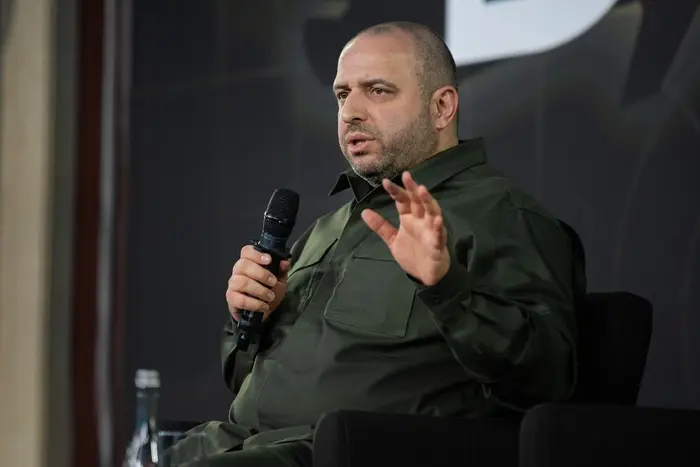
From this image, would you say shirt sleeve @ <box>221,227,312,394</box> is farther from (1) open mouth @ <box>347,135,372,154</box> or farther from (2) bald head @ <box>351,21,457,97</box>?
(2) bald head @ <box>351,21,457,97</box>

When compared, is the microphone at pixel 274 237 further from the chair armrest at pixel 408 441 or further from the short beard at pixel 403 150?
the chair armrest at pixel 408 441

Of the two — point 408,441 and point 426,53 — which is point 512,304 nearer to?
point 408,441

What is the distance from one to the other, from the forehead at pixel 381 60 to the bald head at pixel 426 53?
10mm

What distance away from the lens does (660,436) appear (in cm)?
168

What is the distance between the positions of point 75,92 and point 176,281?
75 centimetres

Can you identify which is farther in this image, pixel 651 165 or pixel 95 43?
pixel 95 43

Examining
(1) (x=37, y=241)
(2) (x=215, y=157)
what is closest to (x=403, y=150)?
(2) (x=215, y=157)

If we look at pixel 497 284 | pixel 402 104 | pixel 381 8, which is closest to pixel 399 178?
pixel 402 104

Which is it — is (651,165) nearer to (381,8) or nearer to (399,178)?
(399,178)

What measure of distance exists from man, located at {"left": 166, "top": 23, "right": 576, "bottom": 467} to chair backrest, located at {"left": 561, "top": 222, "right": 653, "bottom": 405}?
9cm

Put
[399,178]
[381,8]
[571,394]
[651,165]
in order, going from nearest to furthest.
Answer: [571,394]
[399,178]
[651,165]
[381,8]

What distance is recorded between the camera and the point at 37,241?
395cm

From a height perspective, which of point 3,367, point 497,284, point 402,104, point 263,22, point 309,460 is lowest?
point 3,367

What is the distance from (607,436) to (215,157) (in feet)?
7.22
